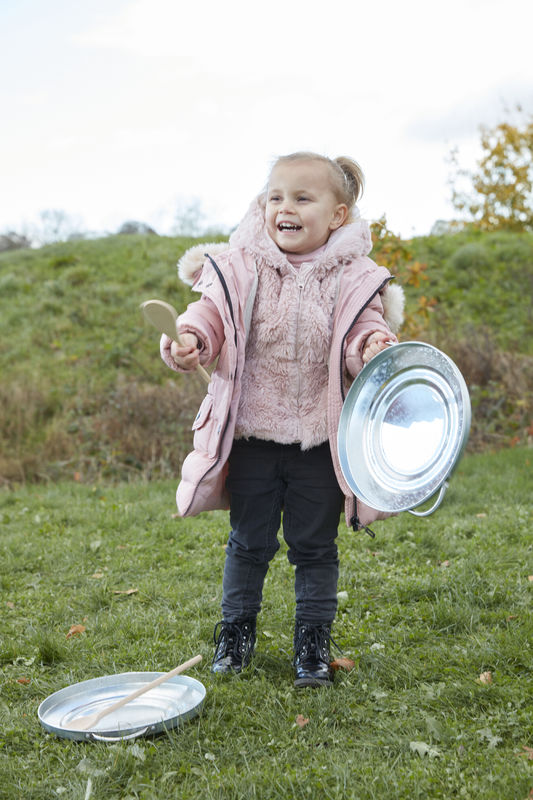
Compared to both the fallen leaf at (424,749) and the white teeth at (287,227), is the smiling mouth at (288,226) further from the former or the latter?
the fallen leaf at (424,749)

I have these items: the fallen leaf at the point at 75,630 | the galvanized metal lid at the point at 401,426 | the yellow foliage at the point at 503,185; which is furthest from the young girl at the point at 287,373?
the yellow foliage at the point at 503,185

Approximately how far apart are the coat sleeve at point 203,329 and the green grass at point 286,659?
1.16 metres

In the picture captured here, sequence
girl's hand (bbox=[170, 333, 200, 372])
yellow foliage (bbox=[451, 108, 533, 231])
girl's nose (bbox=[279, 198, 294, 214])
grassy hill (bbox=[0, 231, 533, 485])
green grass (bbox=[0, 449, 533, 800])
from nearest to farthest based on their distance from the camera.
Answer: green grass (bbox=[0, 449, 533, 800]) < girl's hand (bbox=[170, 333, 200, 372]) < girl's nose (bbox=[279, 198, 294, 214]) < grassy hill (bbox=[0, 231, 533, 485]) < yellow foliage (bbox=[451, 108, 533, 231])

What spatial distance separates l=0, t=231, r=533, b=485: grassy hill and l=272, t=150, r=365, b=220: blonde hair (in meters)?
1.92

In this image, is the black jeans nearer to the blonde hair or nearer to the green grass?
the green grass

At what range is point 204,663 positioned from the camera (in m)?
3.03

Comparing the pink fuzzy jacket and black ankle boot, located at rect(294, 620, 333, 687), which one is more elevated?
the pink fuzzy jacket

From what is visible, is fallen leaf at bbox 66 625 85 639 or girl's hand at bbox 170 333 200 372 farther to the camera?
fallen leaf at bbox 66 625 85 639

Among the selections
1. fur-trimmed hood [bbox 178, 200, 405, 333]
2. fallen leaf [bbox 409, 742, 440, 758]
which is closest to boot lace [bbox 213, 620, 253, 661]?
fallen leaf [bbox 409, 742, 440, 758]

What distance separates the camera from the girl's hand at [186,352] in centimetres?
261

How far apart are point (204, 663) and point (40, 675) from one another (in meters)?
0.63

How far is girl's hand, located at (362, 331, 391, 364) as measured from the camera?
269 centimetres

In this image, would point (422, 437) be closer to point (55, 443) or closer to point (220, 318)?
point (220, 318)

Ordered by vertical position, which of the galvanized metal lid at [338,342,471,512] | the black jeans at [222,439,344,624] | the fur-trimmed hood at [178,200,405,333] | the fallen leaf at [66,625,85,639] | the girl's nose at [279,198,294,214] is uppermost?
the girl's nose at [279,198,294,214]
